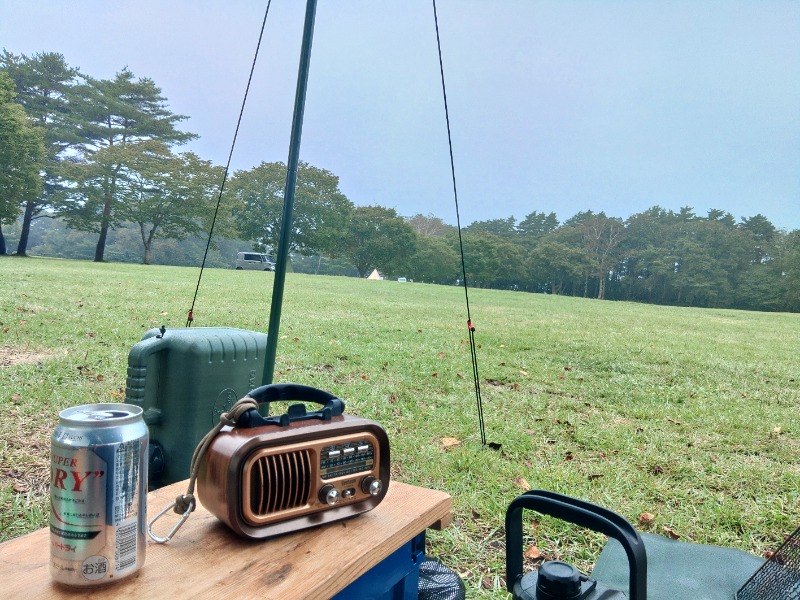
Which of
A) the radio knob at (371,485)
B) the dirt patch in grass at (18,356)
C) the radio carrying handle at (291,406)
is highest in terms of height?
the radio carrying handle at (291,406)

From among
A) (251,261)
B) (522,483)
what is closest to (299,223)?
(251,261)

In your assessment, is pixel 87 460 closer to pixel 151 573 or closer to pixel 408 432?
pixel 151 573

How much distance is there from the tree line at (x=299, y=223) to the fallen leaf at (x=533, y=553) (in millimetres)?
1392

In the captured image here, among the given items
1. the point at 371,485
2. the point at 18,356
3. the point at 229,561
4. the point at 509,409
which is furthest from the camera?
the point at 18,356

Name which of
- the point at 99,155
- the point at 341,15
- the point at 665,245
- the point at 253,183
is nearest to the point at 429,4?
the point at 341,15

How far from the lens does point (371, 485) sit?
67cm

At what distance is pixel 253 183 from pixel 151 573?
1326cm

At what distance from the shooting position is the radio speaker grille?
0.57 metres

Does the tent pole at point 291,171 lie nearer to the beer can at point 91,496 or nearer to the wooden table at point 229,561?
the wooden table at point 229,561

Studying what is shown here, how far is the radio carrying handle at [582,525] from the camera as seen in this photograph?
445mm

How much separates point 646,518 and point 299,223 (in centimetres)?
1151

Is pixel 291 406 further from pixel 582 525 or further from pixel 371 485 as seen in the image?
pixel 582 525

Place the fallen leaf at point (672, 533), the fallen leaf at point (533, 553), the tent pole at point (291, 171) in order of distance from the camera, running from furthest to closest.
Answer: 1. the fallen leaf at point (672, 533)
2. the fallen leaf at point (533, 553)
3. the tent pole at point (291, 171)

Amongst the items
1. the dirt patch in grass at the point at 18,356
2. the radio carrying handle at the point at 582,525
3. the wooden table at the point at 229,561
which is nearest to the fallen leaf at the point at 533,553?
the wooden table at the point at 229,561
